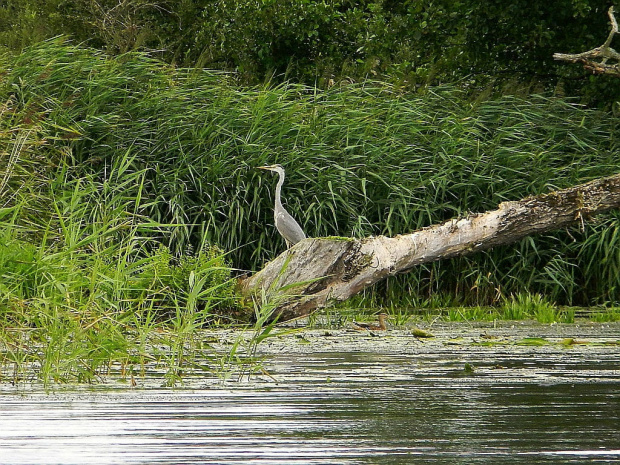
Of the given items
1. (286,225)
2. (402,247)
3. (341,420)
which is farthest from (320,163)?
→ (341,420)

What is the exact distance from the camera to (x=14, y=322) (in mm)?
5883

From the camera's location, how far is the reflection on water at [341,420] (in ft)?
10.8

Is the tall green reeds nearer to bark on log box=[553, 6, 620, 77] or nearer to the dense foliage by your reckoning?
bark on log box=[553, 6, 620, 77]

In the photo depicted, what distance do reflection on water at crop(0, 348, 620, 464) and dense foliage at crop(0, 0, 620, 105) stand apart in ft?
23.4

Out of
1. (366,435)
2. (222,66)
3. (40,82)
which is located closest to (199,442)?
(366,435)

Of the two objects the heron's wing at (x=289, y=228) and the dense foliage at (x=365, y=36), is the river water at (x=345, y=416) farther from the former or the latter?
the dense foliage at (x=365, y=36)

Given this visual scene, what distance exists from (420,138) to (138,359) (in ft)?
20.2

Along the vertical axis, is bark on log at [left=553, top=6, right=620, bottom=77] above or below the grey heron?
above

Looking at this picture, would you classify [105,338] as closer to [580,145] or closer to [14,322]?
[14,322]

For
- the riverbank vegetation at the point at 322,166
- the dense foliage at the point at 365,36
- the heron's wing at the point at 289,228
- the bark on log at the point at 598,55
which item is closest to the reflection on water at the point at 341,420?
the heron's wing at the point at 289,228

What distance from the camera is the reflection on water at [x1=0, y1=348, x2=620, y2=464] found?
10.8 feet

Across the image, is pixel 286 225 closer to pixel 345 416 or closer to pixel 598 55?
pixel 598 55

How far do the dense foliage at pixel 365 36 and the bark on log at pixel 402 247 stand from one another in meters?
2.85

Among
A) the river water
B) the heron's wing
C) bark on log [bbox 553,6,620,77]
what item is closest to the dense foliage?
bark on log [bbox 553,6,620,77]
